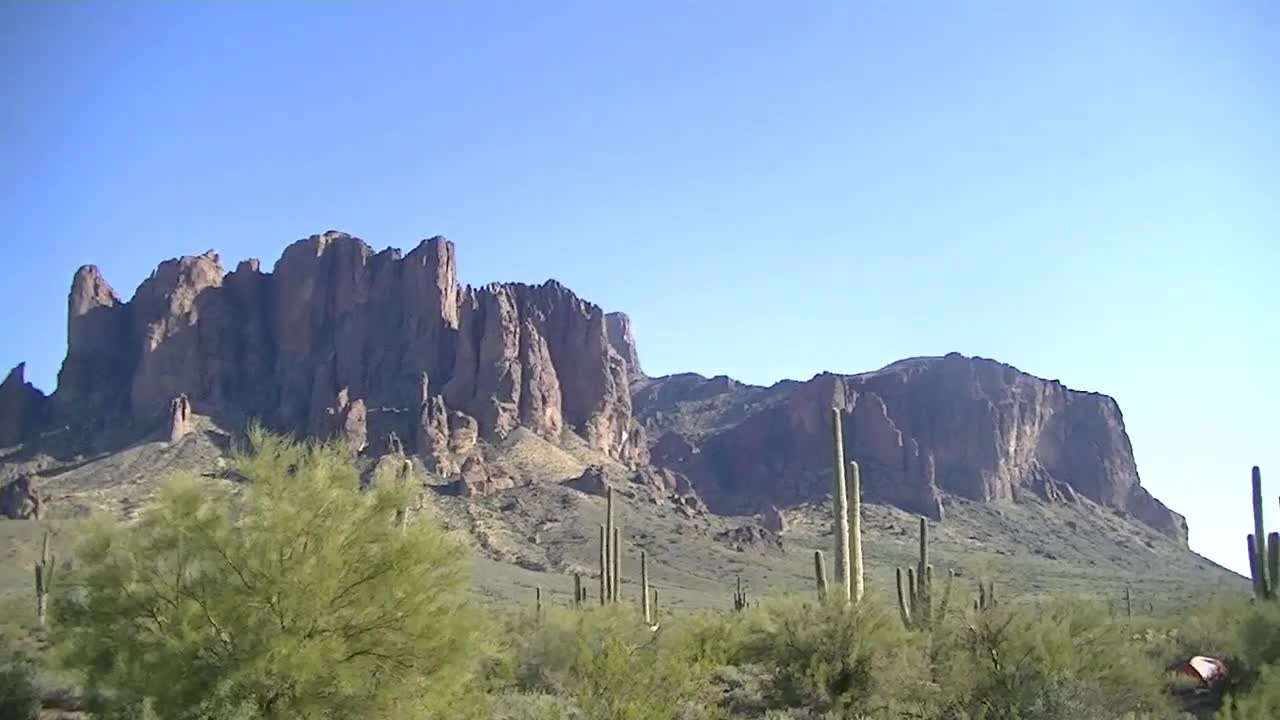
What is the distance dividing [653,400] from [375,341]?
60.6 metres

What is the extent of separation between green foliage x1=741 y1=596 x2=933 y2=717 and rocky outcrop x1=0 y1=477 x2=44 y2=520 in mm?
72931

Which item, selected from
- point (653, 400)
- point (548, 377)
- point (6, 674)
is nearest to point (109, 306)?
point (548, 377)

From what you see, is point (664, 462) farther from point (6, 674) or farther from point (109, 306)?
point (6, 674)

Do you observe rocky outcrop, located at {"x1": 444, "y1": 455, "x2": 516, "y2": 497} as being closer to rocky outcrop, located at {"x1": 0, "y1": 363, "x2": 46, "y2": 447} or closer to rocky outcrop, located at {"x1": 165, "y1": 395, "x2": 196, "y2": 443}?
rocky outcrop, located at {"x1": 165, "y1": 395, "x2": 196, "y2": 443}

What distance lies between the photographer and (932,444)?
14600cm

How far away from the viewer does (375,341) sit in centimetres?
13425

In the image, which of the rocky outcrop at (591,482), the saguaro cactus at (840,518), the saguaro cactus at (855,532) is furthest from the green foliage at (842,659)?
the rocky outcrop at (591,482)

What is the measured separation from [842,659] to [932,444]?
5188 inches

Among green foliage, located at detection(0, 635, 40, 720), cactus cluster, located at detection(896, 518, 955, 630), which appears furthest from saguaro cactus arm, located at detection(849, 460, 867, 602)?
green foliage, located at detection(0, 635, 40, 720)

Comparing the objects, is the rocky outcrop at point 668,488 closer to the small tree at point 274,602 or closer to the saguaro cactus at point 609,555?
the saguaro cactus at point 609,555

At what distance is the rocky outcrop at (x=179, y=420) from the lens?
106688 mm

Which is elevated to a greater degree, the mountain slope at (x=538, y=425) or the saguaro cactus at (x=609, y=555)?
the mountain slope at (x=538, y=425)

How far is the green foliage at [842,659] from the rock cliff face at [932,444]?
109411 millimetres

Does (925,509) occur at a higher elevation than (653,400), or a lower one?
lower
